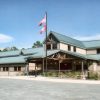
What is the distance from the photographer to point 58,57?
42.3 meters

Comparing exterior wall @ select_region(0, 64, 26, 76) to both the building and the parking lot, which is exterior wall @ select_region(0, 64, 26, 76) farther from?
the parking lot

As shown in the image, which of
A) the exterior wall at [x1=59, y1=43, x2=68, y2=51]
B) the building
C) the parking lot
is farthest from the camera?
the exterior wall at [x1=59, y1=43, x2=68, y2=51]

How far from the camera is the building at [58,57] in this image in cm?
4335

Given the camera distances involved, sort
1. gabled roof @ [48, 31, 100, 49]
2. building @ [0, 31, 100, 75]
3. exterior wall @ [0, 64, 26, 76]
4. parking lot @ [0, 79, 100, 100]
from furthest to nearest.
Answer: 1. exterior wall @ [0, 64, 26, 76]
2. gabled roof @ [48, 31, 100, 49]
3. building @ [0, 31, 100, 75]
4. parking lot @ [0, 79, 100, 100]

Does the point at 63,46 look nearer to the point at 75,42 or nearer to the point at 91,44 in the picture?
the point at 75,42

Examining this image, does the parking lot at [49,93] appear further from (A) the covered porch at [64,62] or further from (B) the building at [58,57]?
(B) the building at [58,57]

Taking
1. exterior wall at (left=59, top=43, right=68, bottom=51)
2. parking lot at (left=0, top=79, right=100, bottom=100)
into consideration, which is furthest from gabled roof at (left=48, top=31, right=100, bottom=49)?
parking lot at (left=0, top=79, right=100, bottom=100)

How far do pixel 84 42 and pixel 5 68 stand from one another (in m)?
19.6

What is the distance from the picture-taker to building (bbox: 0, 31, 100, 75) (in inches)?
1707

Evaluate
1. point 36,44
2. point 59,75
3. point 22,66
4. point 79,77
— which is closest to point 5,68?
point 22,66

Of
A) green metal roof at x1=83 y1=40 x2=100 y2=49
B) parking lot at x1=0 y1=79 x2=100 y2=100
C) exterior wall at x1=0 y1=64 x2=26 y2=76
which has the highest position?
green metal roof at x1=83 y1=40 x2=100 y2=49

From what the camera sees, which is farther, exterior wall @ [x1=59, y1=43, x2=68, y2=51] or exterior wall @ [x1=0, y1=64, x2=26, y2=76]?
exterior wall @ [x1=0, y1=64, x2=26, y2=76]

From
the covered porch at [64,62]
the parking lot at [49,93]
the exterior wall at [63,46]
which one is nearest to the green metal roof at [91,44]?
the exterior wall at [63,46]

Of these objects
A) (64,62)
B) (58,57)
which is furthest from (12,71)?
(58,57)
